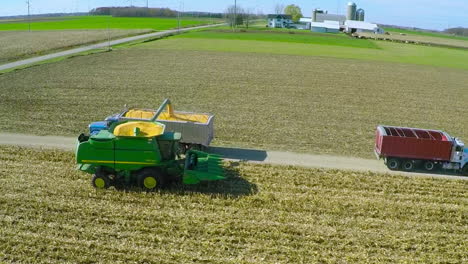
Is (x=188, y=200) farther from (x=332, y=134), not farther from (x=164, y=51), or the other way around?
(x=164, y=51)

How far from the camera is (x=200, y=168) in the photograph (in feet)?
51.7

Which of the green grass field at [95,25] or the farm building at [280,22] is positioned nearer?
the green grass field at [95,25]

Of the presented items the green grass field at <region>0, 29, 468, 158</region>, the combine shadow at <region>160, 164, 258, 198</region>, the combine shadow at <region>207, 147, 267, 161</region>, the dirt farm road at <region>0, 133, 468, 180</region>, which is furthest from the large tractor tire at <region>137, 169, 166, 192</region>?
the green grass field at <region>0, 29, 468, 158</region>

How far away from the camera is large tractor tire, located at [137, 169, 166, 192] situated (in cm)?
1498

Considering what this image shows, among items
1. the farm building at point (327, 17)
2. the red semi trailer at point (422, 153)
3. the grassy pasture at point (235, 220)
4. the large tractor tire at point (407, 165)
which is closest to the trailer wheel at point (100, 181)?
the grassy pasture at point (235, 220)

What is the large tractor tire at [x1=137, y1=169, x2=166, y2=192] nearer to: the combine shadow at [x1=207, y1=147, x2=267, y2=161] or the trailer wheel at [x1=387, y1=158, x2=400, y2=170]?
the combine shadow at [x1=207, y1=147, x2=267, y2=161]

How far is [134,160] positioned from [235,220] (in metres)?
4.01

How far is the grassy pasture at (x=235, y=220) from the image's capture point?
1147cm

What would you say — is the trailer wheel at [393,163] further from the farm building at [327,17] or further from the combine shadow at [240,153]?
the farm building at [327,17]

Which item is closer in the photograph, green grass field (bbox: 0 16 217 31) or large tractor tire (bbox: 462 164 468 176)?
→ large tractor tire (bbox: 462 164 468 176)

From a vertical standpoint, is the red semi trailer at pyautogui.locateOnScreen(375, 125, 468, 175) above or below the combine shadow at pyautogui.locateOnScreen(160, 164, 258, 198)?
above

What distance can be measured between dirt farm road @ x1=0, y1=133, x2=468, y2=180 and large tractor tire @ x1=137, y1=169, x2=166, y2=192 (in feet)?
16.4

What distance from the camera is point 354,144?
22.9 meters

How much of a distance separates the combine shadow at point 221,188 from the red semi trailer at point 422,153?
6.54m
